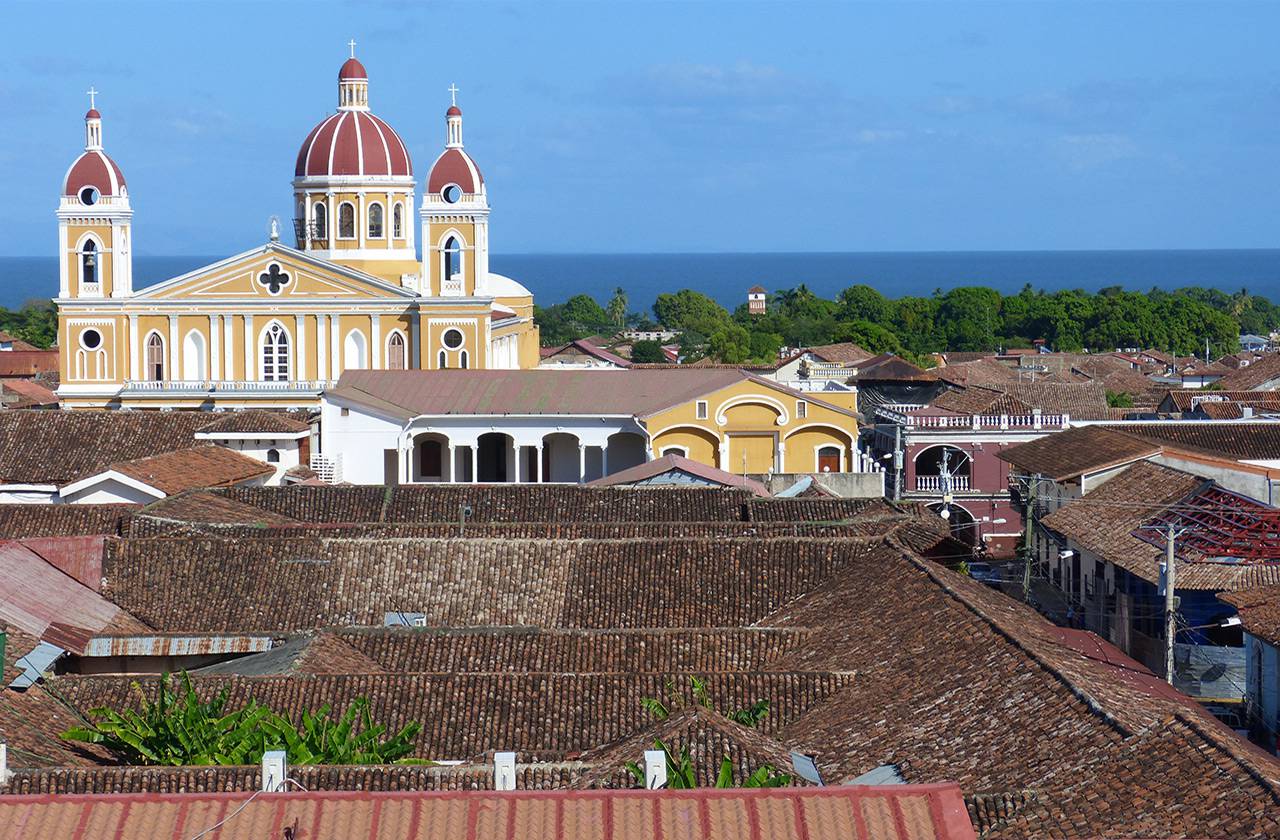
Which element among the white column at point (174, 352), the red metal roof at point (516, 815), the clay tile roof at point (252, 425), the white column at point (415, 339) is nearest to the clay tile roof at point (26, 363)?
the white column at point (174, 352)

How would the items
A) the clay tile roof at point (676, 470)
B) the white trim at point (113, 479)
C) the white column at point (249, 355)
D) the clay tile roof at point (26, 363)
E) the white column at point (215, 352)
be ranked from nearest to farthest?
1. the white trim at point (113, 479)
2. the clay tile roof at point (676, 470)
3. the white column at point (249, 355)
4. the white column at point (215, 352)
5. the clay tile roof at point (26, 363)

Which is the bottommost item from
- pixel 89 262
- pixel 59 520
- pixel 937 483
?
pixel 937 483

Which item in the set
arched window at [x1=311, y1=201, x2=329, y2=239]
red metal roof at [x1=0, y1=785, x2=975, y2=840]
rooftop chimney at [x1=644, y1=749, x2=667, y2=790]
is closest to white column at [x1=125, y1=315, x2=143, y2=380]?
arched window at [x1=311, y1=201, x2=329, y2=239]

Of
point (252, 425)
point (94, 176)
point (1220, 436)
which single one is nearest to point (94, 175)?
point (94, 176)

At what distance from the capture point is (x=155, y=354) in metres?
55.7

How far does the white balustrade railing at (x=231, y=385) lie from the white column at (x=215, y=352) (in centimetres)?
43

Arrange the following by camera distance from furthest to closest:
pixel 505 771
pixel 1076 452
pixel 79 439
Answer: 1. pixel 79 439
2. pixel 1076 452
3. pixel 505 771

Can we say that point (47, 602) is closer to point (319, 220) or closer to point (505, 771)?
point (505, 771)

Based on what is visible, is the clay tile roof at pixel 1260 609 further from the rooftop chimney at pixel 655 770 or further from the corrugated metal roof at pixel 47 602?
the corrugated metal roof at pixel 47 602

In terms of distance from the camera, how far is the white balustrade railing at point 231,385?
5356cm

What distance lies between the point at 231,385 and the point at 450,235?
6.87 m

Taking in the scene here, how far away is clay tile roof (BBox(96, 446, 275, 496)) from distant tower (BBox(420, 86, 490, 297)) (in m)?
13.8

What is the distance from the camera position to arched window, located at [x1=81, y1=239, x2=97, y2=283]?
56.2m

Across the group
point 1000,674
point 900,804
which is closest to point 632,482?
point 1000,674
